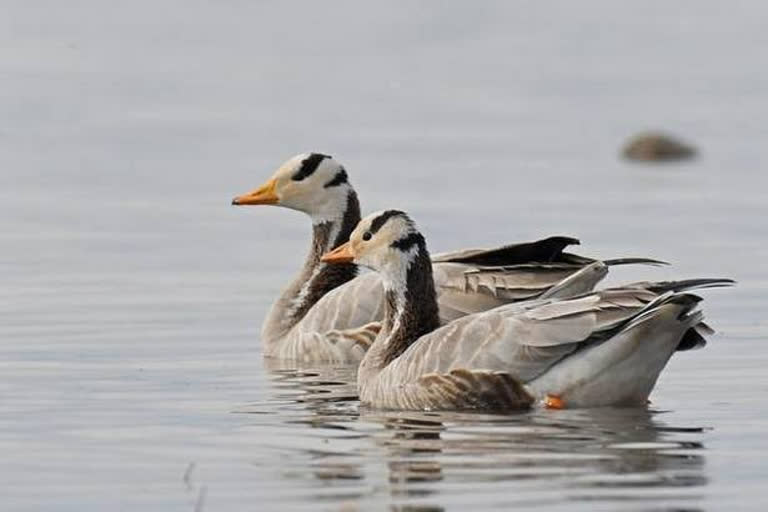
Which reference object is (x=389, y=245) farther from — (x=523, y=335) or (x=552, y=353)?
(x=552, y=353)

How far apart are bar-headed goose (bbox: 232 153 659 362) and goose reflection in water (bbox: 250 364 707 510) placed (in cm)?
182

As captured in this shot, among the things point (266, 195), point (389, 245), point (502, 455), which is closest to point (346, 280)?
point (266, 195)

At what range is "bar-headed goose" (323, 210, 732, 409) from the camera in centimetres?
1520

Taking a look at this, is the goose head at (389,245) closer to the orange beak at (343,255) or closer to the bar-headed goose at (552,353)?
the orange beak at (343,255)

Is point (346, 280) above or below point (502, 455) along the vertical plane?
above

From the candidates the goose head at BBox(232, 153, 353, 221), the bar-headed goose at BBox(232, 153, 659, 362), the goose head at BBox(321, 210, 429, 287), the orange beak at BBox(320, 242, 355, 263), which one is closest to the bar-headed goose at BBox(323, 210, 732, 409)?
the goose head at BBox(321, 210, 429, 287)

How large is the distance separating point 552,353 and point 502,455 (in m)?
1.69

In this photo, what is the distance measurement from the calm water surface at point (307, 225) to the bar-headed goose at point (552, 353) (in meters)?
0.21

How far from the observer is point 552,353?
15320mm

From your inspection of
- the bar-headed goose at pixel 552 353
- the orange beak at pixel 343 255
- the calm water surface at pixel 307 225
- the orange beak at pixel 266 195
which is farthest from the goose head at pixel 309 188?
the bar-headed goose at pixel 552 353

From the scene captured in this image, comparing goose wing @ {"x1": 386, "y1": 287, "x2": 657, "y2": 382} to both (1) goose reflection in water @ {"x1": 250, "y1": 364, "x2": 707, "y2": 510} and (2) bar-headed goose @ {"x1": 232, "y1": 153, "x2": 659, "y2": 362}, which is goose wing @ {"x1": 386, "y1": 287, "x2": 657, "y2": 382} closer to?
(1) goose reflection in water @ {"x1": 250, "y1": 364, "x2": 707, "y2": 510}

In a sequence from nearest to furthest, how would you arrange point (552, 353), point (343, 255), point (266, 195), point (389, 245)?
point (552, 353) → point (389, 245) → point (343, 255) → point (266, 195)

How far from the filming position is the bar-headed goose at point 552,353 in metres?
15.2

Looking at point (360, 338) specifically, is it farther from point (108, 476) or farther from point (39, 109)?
point (39, 109)
